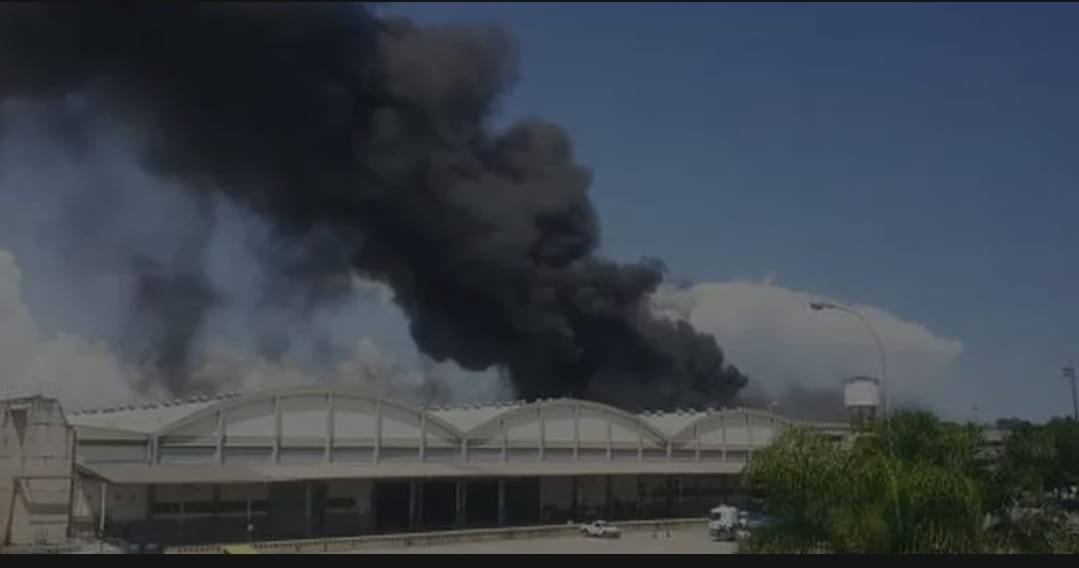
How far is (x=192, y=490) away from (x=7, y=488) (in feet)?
5.17

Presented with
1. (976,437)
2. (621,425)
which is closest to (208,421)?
(621,425)

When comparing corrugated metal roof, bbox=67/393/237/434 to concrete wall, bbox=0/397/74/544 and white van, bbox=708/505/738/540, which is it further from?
white van, bbox=708/505/738/540

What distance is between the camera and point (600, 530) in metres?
13.4

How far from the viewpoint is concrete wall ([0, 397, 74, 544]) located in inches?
440

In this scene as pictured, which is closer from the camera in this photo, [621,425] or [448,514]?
[448,514]

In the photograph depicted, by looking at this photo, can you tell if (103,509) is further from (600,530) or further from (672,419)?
(672,419)

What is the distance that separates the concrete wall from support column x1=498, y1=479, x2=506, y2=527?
4.21 m

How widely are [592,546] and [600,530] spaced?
0.89 metres

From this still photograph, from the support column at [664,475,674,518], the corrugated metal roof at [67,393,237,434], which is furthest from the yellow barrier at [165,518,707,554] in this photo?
the corrugated metal roof at [67,393,237,434]

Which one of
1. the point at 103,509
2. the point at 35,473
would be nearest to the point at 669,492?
the point at 103,509

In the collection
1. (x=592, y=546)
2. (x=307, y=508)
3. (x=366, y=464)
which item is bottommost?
(x=592, y=546)

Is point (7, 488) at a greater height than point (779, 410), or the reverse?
point (779, 410)

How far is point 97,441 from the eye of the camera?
11297 millimetres
